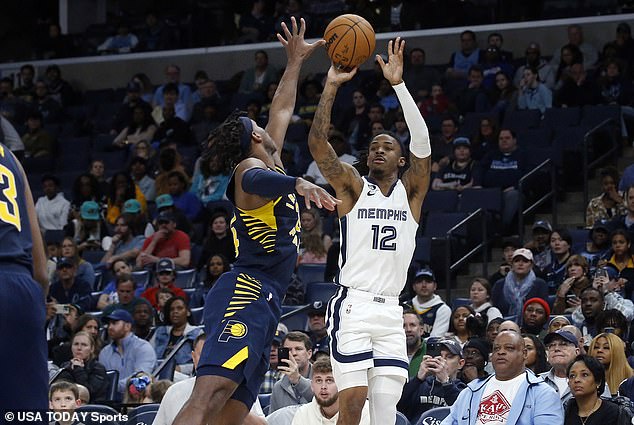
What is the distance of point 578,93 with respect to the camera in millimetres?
16406

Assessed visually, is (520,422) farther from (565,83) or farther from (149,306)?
(565,83)

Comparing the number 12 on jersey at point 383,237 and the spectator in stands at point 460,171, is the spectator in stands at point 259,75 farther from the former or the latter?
the number 12 on jersey at point 383,237

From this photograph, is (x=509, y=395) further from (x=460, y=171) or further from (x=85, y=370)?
(x=460, y=171)

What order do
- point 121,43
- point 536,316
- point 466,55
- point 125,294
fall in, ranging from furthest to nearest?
→ point 121,43 < point 466,55 < point 125,294 < point 536,316

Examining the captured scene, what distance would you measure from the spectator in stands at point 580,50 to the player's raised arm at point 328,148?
10.3 metres

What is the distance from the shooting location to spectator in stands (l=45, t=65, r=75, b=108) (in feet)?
69.9

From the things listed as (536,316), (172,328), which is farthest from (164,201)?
(536,316)

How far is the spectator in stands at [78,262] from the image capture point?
1497cm

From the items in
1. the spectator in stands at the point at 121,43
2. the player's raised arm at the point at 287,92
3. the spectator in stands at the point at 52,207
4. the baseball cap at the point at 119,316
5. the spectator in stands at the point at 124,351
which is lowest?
the spectator in stands at the point at 124,351

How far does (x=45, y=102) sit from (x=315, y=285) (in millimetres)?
9284

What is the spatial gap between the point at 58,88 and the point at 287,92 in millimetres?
14547

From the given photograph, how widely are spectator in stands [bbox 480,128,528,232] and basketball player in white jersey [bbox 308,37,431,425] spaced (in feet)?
24.1

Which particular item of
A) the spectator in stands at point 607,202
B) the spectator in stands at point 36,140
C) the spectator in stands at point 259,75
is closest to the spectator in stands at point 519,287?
the spectator in stands at point 607,202

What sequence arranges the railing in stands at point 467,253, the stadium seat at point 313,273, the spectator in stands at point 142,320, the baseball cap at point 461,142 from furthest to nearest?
the baseball cap at point 461,142, the stadium seat at point 313,273, the railing in stands at point 467,253, the spectator in stands at point 142,320
